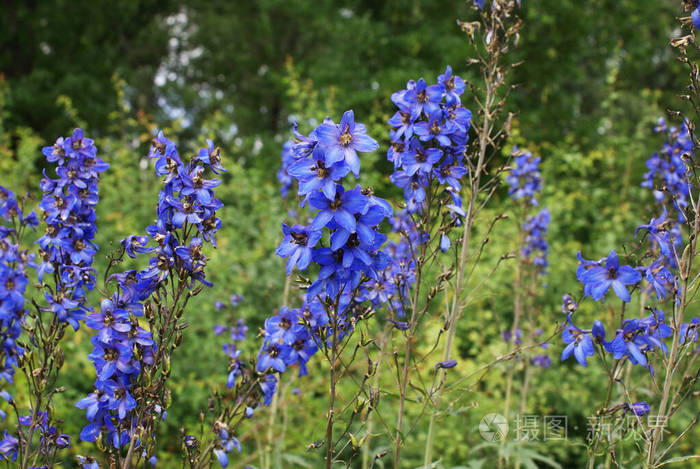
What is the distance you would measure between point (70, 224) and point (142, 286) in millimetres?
449

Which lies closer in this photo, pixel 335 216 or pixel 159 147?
pixel 335 216

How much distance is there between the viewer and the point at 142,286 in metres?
1.68

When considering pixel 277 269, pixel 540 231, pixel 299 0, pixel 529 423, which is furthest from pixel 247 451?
pixel 299 0

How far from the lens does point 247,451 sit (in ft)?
13.8

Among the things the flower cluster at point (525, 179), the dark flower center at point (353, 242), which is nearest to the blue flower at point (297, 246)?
the dark flower center at point (353, 242)

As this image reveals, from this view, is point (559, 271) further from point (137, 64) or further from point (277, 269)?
point (137, 64)

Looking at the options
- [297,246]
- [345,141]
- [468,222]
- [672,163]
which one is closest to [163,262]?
[297,246]

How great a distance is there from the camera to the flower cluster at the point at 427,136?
198cm

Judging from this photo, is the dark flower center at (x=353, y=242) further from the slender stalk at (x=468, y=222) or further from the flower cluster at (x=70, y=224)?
the flower cluster at (x=70, y=224)

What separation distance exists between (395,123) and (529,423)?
1619 millimetres

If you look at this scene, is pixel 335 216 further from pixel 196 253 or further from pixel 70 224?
pixel 70 224

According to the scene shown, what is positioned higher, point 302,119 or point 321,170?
point 302,119

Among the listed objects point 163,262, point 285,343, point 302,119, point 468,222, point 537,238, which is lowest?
point 285,343

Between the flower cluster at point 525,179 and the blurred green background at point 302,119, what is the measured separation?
31.8 inches
